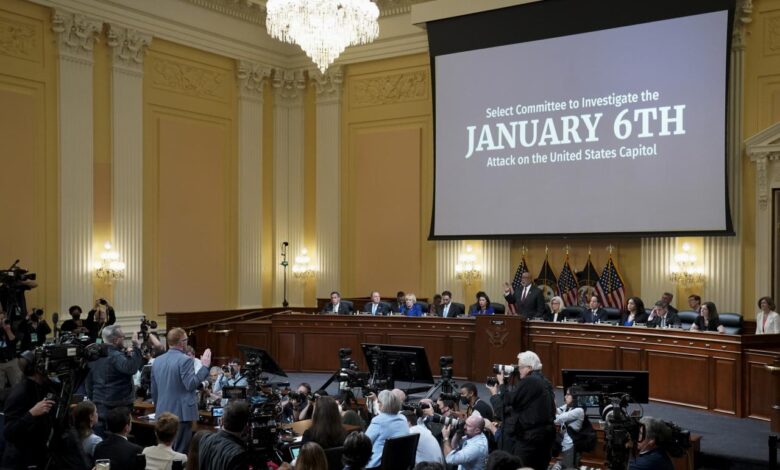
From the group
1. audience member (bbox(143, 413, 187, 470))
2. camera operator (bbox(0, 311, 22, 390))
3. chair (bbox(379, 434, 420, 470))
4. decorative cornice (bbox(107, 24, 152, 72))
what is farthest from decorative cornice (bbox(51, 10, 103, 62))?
chair (bbox(379, 434, 420, 470))

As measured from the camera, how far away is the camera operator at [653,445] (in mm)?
4938

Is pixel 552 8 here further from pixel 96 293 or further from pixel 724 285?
pixel 96 293

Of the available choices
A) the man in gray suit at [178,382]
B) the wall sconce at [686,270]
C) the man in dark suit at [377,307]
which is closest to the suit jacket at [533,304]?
the wall sconce at [686,270]

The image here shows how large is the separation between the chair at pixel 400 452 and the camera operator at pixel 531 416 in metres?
1.16

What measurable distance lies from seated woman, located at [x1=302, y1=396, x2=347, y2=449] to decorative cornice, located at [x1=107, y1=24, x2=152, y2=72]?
10.6m

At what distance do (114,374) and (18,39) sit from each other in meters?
7.90

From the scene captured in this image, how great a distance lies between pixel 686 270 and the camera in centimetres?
1295

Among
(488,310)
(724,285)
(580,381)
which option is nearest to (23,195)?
(488,310)

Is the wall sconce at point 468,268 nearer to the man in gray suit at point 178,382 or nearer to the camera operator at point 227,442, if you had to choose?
the man in gray suit at point 178,382

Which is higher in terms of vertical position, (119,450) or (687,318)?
(687,318)

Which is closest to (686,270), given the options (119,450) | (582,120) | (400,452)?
(582,120)

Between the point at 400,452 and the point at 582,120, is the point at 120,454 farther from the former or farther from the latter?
the point at 582,120

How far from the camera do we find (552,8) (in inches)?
552

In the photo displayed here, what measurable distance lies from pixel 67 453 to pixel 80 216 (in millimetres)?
8980
